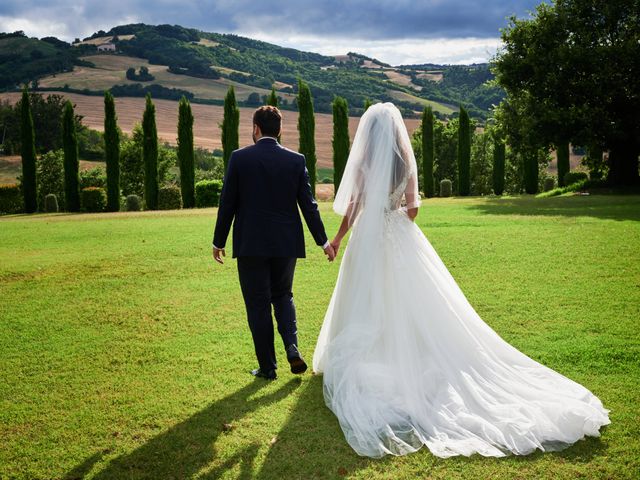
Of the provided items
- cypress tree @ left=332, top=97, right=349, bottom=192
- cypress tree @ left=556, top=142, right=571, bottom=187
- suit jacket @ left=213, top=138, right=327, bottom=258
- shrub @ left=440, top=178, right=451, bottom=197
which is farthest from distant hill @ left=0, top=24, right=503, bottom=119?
suit jacket @ left=213, top=138, right=327, bottom=258

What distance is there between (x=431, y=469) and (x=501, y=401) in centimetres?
96

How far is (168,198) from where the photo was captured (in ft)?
109

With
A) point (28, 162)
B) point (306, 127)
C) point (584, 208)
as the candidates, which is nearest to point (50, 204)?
point (28, 162)

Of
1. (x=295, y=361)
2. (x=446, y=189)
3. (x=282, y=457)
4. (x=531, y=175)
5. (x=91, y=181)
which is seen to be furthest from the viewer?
(x=91, y=181)

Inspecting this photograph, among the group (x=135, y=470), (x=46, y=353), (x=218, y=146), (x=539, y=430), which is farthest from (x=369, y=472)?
(x=218, y=146)

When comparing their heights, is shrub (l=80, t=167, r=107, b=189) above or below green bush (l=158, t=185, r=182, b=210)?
above

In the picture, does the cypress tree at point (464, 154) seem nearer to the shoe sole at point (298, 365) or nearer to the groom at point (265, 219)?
the groom at point (265, 219)

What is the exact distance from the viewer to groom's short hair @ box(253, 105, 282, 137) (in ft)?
17.1

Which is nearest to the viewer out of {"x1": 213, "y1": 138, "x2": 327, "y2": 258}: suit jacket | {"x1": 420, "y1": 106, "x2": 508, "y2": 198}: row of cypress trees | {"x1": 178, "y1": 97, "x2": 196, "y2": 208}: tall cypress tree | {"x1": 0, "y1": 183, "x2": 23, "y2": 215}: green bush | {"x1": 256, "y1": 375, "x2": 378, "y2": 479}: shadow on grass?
{"x1": 256, "y1": 375, "x2": 378, "y2": 479}: shadow on grass

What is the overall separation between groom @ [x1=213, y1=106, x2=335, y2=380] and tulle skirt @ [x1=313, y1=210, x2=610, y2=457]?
1.62 feet

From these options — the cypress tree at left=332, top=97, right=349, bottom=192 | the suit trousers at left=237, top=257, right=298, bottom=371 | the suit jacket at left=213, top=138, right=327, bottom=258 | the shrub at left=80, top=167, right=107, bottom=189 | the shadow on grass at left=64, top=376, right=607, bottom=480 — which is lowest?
the shadow on grass at left=64, top=376, right=607, bottom=480

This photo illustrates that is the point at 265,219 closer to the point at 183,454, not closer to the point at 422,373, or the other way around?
the point at 422,373

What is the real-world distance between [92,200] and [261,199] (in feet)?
99.9

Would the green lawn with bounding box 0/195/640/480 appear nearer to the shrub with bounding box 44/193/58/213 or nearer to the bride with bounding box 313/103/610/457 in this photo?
the bride with bounding box 313/103/610/457
